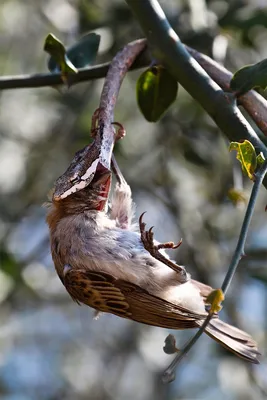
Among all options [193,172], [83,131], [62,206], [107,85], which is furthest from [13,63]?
[107,85]

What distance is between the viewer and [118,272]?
93.4 inches

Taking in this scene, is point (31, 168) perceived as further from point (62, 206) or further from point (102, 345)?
point (62, 206)

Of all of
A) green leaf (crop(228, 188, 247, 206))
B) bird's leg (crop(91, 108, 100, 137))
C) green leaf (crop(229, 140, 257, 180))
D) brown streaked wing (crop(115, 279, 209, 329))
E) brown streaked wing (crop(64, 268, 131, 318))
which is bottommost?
brown streaked wing (crop(115, 279, 209, 329))

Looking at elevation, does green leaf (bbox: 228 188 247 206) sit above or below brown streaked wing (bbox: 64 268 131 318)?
above

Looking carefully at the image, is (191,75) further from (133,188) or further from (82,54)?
(133,188)

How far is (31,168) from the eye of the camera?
14.0 ft

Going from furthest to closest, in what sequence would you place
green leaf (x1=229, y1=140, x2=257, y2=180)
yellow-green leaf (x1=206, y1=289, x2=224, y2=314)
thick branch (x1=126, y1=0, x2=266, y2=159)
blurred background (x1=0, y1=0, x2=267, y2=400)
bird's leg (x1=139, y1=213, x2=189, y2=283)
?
blurred background (x1=0, y1=0, x2=267, y2=400), bird's leg (x1=139, y1=213, x2=189, y2=283), thick branch (x1=126, y1=0, x2=266, y2=159), green leaf (x1=229, y1=140, x2=257, y2=180), yellow-green leaf (x1=206, y1=289, x2=224, y2=314)

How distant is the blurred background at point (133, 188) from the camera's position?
341 cm

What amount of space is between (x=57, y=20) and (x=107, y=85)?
6.68ft

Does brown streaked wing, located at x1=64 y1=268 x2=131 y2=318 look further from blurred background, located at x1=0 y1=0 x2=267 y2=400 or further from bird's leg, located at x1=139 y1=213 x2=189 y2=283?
blurred background, located at x1=0 y1=0 x2=267 y2=400

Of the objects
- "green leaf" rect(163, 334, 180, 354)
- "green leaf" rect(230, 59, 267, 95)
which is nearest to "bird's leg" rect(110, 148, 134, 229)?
"green leaf" rect(230, 59, 267, 95)

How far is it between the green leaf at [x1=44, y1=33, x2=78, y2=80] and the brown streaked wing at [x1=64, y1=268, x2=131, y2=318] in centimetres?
56

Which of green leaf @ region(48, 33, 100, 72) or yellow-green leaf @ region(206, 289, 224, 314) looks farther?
green leaf @ region(48, 33, 100, 72)

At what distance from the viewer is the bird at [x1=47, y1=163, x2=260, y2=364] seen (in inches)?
93.0
